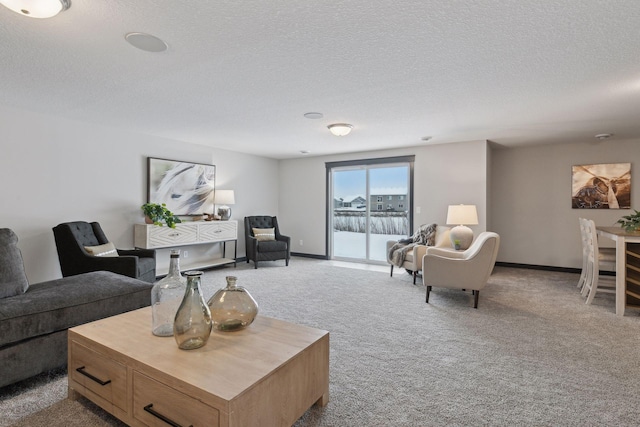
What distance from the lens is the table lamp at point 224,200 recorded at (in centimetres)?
583

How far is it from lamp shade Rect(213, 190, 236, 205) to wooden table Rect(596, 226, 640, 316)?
5.36 metres

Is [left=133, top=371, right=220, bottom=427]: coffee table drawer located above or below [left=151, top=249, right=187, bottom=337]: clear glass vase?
below

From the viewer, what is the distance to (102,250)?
379 cm

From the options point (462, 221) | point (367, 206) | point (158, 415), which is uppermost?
point (367, 206)

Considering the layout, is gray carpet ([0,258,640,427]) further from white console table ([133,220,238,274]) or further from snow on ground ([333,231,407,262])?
snow on ground ([333,231,407,262])

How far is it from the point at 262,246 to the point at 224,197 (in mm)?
1116

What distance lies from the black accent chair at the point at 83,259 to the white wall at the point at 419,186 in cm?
365

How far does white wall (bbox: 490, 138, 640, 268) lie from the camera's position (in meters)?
5.34

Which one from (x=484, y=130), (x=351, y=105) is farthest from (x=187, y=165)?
(x=484, y=130)

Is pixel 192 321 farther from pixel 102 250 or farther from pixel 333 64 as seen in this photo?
pixel 102 250

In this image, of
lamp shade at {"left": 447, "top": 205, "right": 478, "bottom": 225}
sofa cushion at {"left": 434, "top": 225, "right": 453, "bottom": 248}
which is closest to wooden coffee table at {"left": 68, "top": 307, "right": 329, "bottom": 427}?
sofa cushion at {"left": 434, "top": 225, "right": 453, "bottom": 248}

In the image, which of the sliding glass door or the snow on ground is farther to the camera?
the snow on ground

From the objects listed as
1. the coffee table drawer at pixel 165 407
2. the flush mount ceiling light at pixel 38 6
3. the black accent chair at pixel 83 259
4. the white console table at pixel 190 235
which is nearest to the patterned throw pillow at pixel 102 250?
the black accent chair at pixel 83 259

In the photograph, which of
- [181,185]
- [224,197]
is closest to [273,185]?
[224,197]
